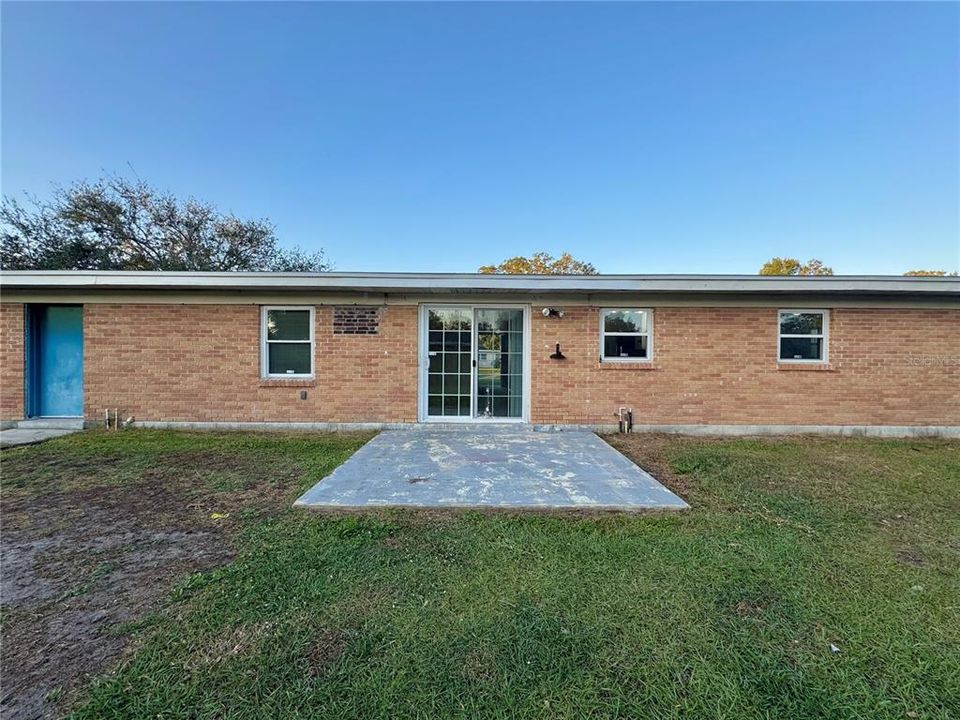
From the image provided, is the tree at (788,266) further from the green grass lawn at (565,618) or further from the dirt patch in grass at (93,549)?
the dirt patch in grass at (93,549)

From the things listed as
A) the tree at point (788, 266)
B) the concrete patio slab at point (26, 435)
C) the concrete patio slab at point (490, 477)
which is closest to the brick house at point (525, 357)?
the concrete patio slab at point (26, 435)

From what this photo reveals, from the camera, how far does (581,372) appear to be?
7.77 m

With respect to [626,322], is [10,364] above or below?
below

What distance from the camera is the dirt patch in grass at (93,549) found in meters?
1.96

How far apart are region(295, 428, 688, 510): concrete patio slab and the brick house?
5.44ft

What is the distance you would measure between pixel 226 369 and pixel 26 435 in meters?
3.21

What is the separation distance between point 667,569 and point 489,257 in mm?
19144

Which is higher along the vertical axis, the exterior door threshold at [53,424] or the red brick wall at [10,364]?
the red brick wall at [10,364]

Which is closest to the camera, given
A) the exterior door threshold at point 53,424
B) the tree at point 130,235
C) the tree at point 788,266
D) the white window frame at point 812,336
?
the exterior door threshold at point 53,424

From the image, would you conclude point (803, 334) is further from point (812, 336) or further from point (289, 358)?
point (289, 358)

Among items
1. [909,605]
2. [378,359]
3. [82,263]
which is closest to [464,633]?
[909,605]

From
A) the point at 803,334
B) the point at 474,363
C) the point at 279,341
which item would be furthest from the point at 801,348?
the point at 279,341

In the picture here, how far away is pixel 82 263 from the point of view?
16844mm

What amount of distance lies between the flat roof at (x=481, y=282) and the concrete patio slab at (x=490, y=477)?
2.73 m
